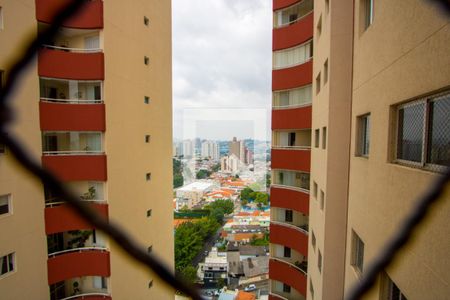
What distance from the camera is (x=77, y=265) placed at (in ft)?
23.6

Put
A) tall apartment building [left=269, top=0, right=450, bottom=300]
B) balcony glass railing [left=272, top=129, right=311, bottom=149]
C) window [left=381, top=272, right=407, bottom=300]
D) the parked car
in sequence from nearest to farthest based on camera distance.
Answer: tall apartment building [left=269, top=0, right=450, bottom=300] < window [left=381, top=272, right=407, bottom=300] < balcony glass railing [left=272, top=129, right=311, bottom=149] < the parked car

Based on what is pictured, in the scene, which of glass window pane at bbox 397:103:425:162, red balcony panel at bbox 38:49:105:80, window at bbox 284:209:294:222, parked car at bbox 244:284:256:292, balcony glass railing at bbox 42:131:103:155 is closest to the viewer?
glass window pane at bbox 397:103:425:162

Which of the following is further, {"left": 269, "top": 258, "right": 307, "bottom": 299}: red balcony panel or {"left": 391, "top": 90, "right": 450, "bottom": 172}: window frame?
{"left": 269, "top": 258, "right": 307, "bottom": 299}: red balcony panel

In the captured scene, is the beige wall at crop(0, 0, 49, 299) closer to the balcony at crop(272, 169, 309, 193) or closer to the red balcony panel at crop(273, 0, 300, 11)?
the balcony at crop(272, 169, 309, 193)

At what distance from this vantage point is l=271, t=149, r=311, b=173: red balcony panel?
28.4ft

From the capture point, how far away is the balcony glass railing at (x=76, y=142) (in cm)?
726

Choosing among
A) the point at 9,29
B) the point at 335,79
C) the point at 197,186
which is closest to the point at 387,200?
the point at 335,79

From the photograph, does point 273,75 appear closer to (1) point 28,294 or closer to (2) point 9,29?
(2) point 9,29

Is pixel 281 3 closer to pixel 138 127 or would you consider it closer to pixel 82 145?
pixel 138 127

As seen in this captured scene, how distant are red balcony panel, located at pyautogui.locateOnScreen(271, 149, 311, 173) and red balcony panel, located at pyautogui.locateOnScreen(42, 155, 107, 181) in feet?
20.0

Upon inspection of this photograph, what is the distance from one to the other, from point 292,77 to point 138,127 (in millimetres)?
6106

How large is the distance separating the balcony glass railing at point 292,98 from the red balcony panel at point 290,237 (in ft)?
15.7

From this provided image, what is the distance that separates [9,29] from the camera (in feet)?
18.9

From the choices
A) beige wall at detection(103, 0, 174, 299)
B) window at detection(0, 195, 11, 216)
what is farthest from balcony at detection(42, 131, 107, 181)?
window at detection(0, 195, 11, 216)
